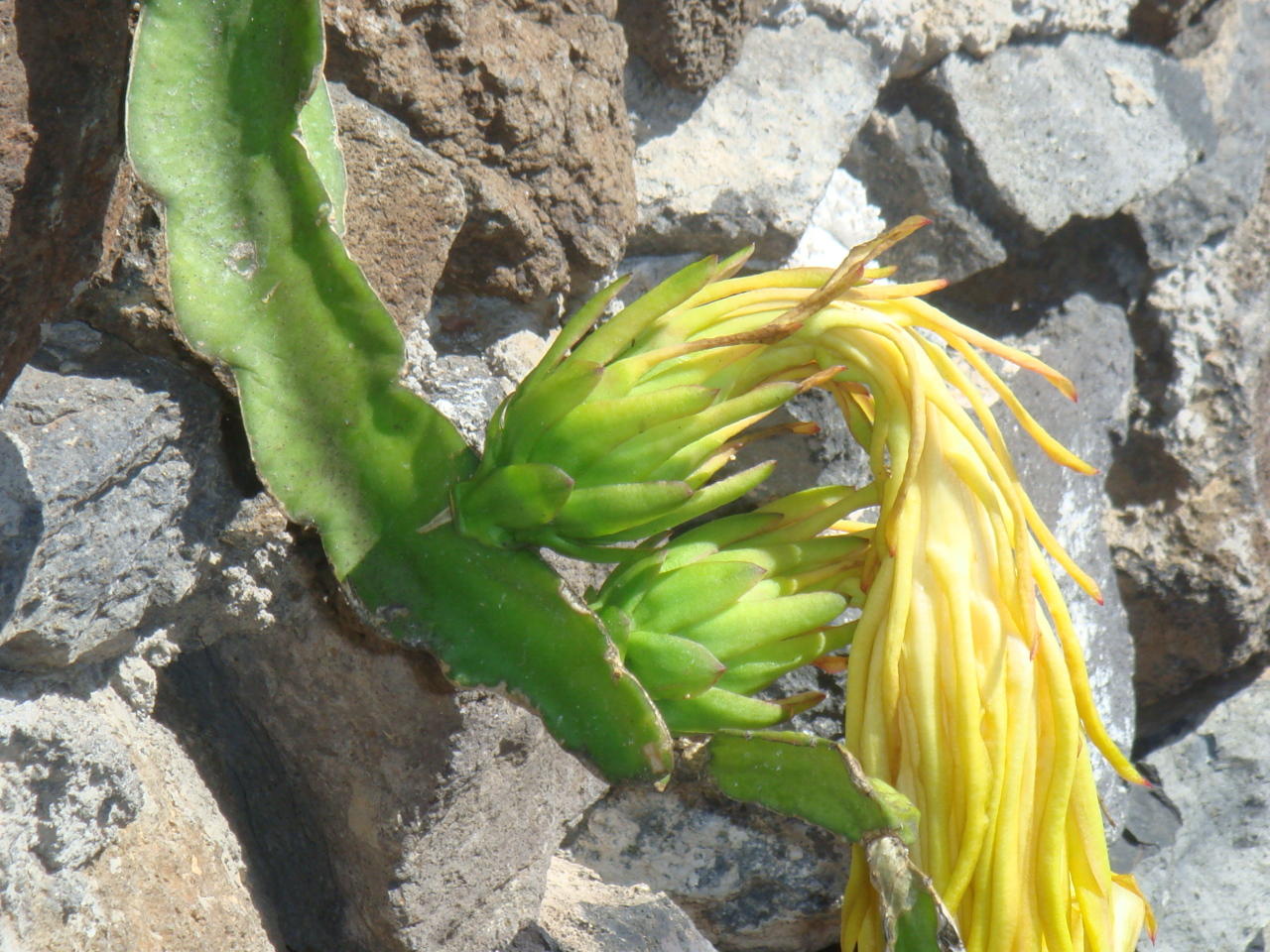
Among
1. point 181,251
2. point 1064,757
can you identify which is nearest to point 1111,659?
point 1064,757

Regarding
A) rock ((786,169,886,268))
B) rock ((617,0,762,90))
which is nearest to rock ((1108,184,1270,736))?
rock ((786,169,886,268))

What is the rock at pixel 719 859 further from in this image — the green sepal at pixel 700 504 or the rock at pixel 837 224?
the rock at pixel 837 224

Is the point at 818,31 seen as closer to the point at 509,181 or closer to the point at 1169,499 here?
the point at 509,181

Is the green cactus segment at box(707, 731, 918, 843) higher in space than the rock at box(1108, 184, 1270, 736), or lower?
lower

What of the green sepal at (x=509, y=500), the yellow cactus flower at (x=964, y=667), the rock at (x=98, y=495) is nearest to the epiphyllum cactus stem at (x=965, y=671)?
the yellow cactus flower at (x=964, y=667)

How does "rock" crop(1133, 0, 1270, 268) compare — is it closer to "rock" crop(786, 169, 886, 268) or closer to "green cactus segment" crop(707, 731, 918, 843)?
"rock" crop(786, 169, 886, 268)

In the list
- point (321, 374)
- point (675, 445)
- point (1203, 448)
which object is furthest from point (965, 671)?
point (1203, 448)

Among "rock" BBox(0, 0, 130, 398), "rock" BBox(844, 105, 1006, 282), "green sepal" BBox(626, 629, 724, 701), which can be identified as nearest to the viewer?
"rock" BBox(0, 0, 130, 398)

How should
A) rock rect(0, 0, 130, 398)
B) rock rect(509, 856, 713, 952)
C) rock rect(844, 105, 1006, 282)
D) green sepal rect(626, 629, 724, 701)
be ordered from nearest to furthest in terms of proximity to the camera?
rock rect(0, 0, 130, 398), green sepal rect(626, 629, 724, 701), rock rect(509, 856, 713, 952), rock rect(844, 105, 1006, 282)
